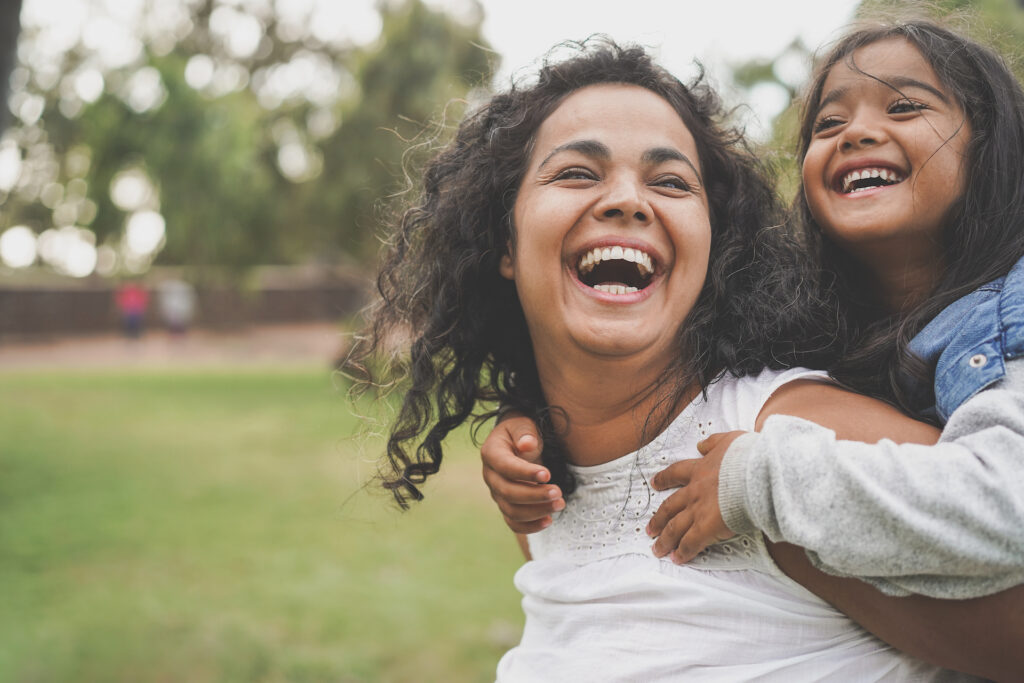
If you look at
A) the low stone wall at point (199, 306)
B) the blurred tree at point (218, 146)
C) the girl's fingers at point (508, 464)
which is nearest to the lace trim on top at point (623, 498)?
the girl's fingers at point (508, 464)

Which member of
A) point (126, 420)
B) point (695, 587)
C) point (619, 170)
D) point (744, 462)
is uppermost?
point (619, 170)

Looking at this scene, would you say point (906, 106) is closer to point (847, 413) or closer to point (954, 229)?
point (954, 229)

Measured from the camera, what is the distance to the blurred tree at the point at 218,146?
10797mm

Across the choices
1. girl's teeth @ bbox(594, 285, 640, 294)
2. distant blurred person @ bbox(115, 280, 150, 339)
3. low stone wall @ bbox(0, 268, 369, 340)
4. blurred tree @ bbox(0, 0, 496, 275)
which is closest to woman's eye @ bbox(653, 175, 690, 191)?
girl's teeth @ bbox(594, 285, 640, 294)

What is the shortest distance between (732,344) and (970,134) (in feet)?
1.97

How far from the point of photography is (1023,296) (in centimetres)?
149

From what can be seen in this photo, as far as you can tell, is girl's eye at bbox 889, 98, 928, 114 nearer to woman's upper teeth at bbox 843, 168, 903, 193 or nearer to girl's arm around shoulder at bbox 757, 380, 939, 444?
woman's upper teeth at bbox 843, 168, 903, 193

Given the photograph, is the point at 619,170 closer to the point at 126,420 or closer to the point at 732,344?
the point at 732,344

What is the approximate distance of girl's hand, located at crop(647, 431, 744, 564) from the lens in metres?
1.46

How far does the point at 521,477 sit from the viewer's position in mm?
1760

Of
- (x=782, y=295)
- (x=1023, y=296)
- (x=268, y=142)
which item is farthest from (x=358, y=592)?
(x=268, y=142)

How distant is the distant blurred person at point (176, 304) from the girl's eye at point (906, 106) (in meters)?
27.1

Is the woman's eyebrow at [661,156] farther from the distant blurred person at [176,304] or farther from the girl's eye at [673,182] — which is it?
the distant blurred person at [176,304]

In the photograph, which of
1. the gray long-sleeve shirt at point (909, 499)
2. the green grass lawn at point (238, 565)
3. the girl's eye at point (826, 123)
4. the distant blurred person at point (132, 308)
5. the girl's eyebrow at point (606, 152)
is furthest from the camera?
the distant blurred person at point (132, 308)
